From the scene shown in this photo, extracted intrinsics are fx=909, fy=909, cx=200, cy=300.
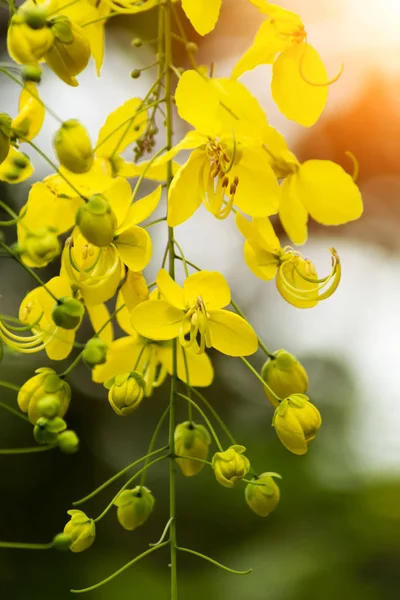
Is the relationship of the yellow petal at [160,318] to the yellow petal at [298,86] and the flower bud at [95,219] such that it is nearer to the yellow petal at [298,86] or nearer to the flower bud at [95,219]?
the flower bud at [95,219]

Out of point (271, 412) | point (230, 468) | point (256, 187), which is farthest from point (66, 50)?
point (271, 412)

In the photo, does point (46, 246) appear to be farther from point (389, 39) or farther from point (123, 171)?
point (389, 39)

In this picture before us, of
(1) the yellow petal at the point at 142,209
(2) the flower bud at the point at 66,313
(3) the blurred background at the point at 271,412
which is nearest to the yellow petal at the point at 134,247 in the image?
(1) the yellow petal at the point at 142,209

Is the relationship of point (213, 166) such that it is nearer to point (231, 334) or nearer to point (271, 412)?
point (231, 334)

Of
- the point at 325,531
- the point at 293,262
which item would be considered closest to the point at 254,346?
the point at 293,262

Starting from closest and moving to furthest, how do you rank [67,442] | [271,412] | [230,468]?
[67,442]
[230,468]
[271,412]

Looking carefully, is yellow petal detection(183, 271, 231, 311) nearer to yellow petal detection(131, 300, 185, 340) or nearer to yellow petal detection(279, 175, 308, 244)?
yellow petal detection(131, 300, 185, 340)
